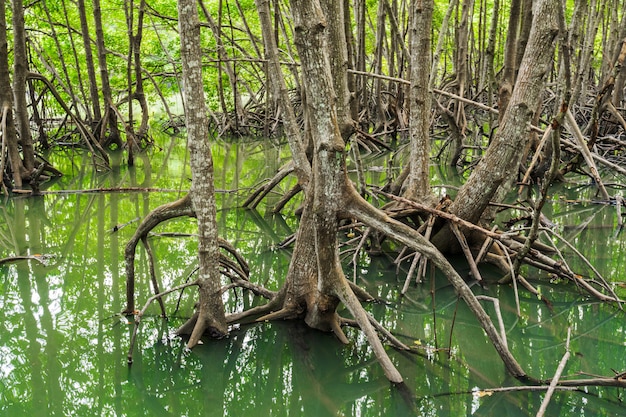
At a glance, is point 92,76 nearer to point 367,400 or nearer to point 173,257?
point 173,257

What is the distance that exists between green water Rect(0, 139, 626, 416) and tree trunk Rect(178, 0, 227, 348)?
0.17 meters

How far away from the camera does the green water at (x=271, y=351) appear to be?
315 cm

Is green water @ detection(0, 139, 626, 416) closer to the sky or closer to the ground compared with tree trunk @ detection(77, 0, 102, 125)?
closer to the ground

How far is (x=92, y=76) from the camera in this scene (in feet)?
37.5

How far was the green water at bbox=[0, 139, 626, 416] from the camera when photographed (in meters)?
3.15

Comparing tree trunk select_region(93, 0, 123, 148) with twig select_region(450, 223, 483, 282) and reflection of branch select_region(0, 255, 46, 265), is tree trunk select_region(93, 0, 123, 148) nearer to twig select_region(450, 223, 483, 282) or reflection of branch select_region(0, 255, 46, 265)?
reflection of branch select_region(0, 255, 46, 265)

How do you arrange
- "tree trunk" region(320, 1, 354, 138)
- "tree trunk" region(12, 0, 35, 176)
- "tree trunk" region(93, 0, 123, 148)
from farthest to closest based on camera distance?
"tree trunk" region(93, 0, 123, 148)
"tree trunk" region(12, 0, 35, 176)
"tree trunk" region(320, 1, 354, 138)

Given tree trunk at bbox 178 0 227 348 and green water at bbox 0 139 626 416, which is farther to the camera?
tree trunk at bbox 178 0 227 348

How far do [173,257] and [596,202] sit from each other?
15.5 ft

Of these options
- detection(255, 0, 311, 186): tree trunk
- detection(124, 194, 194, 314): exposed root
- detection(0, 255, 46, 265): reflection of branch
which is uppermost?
detection(255, 0, 311, 186): tree trunk

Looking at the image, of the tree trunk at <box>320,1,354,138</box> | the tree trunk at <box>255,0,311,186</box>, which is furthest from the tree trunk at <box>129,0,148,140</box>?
the tree trunk at <box>320,1,354,138</box>

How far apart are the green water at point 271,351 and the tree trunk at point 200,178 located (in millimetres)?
165

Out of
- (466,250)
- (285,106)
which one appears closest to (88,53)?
(285,106)

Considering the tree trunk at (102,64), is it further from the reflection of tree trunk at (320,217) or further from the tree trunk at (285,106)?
the reflection of tree trunk at (320,217)
